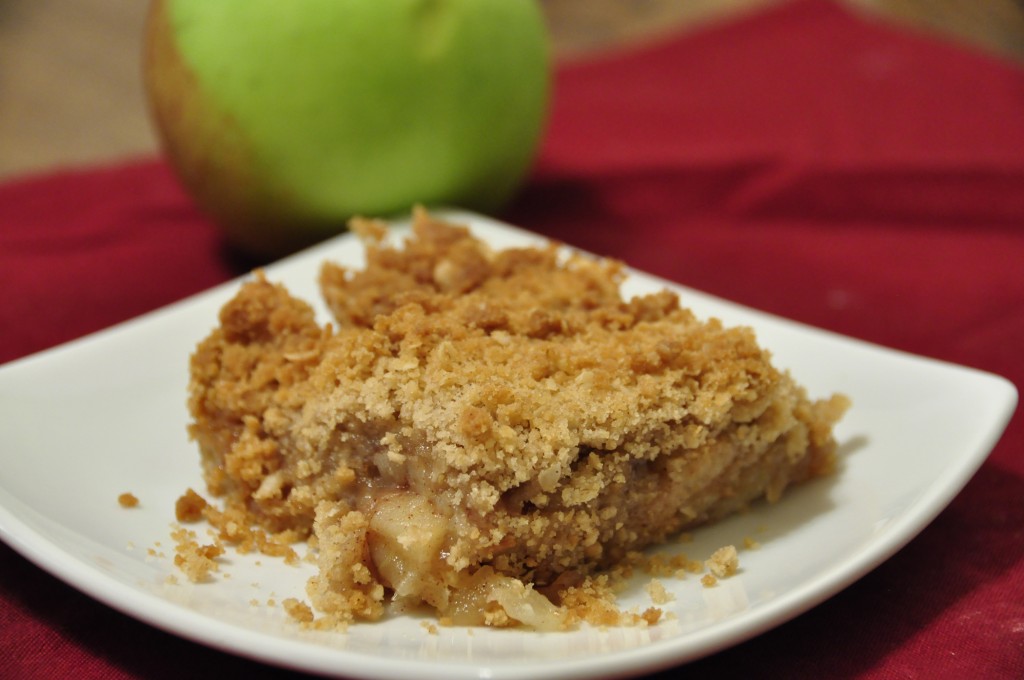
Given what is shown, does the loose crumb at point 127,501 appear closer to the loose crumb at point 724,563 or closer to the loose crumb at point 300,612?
the loose crumb at point 300,612

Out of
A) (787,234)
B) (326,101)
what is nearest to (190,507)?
(326,101)

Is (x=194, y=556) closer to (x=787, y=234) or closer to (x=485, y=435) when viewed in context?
(x=485, y=435)

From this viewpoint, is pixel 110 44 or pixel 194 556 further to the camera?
pixel 110 44

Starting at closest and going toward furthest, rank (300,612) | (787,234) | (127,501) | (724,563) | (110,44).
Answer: (300,612) → (724,563) → (127,501) → (787,234) → (110,44)

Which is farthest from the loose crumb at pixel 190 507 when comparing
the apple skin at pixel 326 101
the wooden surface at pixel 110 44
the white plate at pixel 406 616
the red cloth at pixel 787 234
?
the wooden surface at pixel 110 44

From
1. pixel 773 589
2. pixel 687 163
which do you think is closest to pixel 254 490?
pixel 773 589

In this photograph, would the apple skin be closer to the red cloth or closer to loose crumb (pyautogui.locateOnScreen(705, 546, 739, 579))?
the red cloth

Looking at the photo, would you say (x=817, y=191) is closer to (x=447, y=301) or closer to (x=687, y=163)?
(x=687, y=163)
